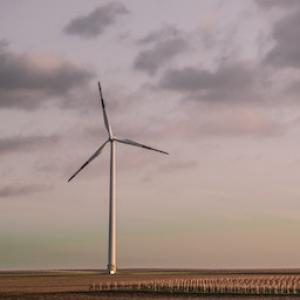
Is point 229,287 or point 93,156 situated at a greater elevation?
point 93,156

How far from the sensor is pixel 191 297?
77312 mm

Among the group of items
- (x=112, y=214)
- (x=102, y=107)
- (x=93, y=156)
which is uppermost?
(x=102, y=107)

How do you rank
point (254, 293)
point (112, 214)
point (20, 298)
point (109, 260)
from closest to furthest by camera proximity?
point (20, 298), point (254, 293), point (112, 214), point (109, 260)

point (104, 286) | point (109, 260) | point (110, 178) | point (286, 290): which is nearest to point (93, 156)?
point (110, 178)

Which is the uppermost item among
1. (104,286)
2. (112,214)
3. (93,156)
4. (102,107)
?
(102,107)

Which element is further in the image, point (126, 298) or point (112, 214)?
point (112, 214)

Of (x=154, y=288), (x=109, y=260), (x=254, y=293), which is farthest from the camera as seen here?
(x=109, y=260)

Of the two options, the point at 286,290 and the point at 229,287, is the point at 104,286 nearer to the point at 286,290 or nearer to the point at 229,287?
the point at 229,287

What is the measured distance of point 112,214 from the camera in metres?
132

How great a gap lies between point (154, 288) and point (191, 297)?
1582 centimetres

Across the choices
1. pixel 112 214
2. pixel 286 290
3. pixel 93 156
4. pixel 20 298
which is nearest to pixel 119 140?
pixel 93 156

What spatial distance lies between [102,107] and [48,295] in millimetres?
67745

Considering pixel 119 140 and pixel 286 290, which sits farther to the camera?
pixel 119 140

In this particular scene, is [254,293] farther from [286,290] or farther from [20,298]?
[20,298]
